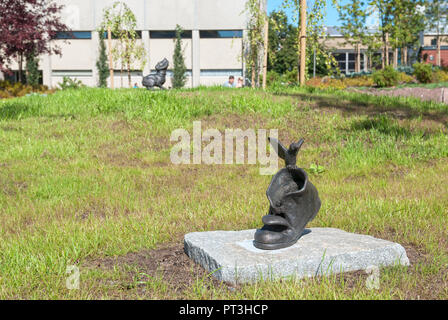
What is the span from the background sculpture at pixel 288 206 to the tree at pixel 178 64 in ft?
88.7

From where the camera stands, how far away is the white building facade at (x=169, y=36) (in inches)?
1198

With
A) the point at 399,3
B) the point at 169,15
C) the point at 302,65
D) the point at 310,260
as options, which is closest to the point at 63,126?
the point at 302,65

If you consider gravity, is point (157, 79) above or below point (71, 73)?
below

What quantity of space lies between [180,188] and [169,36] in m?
27.4

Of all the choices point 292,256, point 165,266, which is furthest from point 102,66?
point 292,256

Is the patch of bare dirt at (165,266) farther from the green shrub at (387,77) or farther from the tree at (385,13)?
the tree at (385,13)

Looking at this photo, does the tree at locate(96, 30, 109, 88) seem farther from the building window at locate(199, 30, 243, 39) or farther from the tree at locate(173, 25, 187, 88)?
the building window at locate(199, 30, 243, 39)

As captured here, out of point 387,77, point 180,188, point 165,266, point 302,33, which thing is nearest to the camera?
point 165,266

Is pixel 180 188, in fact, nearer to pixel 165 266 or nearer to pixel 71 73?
pixel 165 266

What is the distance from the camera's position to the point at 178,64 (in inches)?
1173

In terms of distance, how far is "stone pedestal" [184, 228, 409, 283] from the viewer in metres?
2.71

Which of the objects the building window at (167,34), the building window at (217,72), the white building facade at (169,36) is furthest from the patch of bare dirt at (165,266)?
the building window at (167,34)
